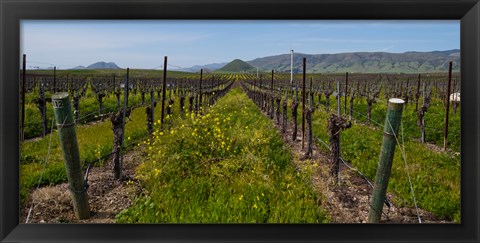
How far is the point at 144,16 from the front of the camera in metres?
2.53

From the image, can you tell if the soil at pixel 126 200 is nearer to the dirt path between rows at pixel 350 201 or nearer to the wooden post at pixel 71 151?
the dirt path between rows at pixel 350 201

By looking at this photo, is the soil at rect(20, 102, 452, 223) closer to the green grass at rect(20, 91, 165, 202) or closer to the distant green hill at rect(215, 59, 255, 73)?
the green grass at rect(20, 91, 165, 202)

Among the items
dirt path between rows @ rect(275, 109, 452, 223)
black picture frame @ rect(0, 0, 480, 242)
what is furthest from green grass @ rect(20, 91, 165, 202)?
dirt path between rows @ rect(275, 109, 452, 223)

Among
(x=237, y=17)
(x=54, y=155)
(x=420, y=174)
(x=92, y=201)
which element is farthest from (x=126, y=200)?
(x=420, y=174)

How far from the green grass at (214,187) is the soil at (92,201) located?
23 cm

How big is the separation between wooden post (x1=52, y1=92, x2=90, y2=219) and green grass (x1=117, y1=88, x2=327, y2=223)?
16.7 inches

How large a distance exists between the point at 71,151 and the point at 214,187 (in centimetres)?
171

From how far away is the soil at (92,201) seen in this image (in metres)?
3.74

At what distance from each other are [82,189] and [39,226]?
37.4 inches

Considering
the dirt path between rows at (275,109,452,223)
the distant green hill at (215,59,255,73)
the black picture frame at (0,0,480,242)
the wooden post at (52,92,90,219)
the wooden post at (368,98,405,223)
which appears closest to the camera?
the black picture frame at (0,0,480,242)

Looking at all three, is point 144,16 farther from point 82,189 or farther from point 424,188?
point 424,188

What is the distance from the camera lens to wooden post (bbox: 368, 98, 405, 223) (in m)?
3.05

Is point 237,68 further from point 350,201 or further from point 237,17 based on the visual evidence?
point 237,17
